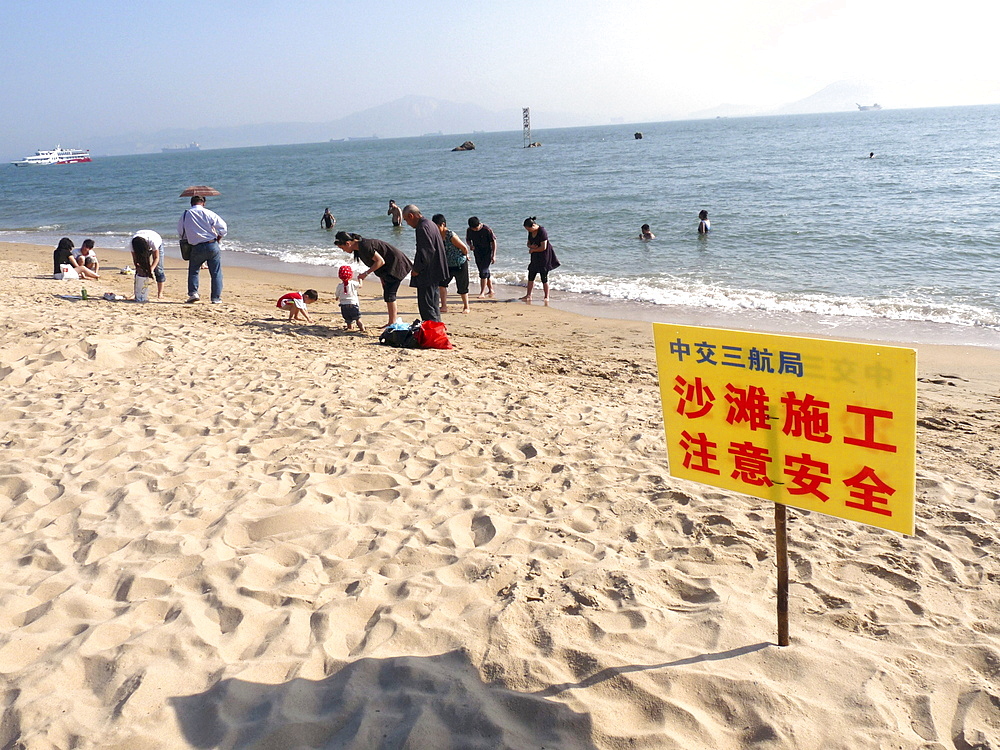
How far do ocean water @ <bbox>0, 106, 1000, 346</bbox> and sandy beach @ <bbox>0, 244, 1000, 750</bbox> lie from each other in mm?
6422

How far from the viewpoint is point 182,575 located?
340 centimetres

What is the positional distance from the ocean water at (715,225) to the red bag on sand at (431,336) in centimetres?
414

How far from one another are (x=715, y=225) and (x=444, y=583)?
63.4 ft

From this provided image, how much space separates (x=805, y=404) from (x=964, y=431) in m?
4.24

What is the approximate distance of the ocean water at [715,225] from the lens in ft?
39.2

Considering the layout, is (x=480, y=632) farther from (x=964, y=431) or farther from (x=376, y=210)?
(x=376, y=210)

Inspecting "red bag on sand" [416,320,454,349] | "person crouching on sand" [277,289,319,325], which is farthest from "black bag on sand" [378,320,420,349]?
"person crouching on sand" [277,289,319,325]

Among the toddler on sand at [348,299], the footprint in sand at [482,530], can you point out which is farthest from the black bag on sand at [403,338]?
the footprint in sand at [482,530]

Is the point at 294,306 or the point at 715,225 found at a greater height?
the point at 715,225

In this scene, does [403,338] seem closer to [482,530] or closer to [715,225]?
[482,530]

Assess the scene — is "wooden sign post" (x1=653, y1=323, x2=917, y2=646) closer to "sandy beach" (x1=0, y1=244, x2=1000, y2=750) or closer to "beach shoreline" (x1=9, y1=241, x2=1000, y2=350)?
"sandy beach" (x1=0, y1=244, x2=1000, y2=750)

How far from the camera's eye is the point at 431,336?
27.1 ft

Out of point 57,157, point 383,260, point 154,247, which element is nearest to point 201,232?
point 154,247

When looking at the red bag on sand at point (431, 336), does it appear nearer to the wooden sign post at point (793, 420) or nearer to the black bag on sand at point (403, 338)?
the black bag on sand at point (403, 338)
